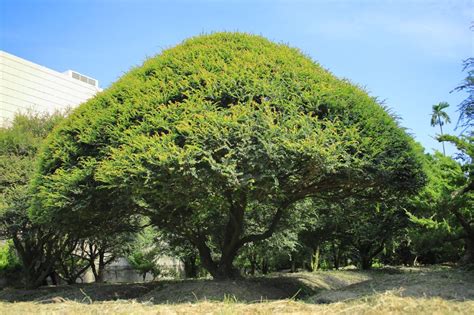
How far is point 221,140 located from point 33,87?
39231 millimetres

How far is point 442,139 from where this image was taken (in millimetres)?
8719

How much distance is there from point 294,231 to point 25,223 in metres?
8.41

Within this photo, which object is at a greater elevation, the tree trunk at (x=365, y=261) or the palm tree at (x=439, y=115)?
the palm tree at (x=439, y=115)

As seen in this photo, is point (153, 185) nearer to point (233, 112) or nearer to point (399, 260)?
point (233, 112)

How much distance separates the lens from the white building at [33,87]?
3769 cm

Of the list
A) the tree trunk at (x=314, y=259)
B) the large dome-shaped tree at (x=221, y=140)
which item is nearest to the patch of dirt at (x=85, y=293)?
the large dome-shaped tree at (x=221, y=140)

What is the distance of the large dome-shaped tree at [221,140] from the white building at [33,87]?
26.7 meters

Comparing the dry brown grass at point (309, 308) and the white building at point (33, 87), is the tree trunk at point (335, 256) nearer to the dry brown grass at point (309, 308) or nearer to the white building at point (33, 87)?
the dry brown grass at point (309, 308)

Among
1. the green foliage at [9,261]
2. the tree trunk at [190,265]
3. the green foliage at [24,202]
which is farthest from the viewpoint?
the tree trunk at [190,265]

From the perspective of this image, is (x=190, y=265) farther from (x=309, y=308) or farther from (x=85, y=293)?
(x=309, y=308)

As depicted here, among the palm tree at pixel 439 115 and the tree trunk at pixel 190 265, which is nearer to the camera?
the tree trunk at pixel 190 265

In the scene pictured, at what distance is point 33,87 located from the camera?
134ft

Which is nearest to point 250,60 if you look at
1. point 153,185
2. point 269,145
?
point 269,145

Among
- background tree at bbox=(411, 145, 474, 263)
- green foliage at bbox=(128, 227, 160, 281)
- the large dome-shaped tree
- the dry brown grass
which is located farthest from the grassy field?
green foliage at bbox=(128, 227, 160, 281)
